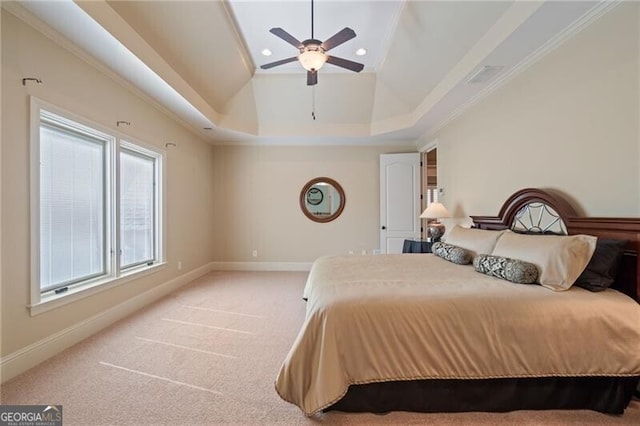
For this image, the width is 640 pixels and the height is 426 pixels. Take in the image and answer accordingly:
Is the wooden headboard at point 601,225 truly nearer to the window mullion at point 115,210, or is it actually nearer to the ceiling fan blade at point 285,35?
the ceiling fan blade at point 285,35

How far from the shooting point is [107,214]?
3.26 m

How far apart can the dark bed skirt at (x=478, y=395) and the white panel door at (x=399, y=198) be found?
4249 millimetres

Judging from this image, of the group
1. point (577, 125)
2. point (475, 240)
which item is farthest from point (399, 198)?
point (577, 125)

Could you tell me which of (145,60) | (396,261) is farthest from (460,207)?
(145,60)

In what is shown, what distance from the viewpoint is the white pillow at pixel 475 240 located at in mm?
2818

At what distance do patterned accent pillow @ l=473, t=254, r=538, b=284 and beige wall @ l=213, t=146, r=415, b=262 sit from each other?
12.7 ft

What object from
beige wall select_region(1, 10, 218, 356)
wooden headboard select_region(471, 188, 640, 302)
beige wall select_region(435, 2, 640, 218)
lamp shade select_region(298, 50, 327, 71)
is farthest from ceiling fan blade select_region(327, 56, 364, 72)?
beige wall select_region(1, 10, 218, 356)

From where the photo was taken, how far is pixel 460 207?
437cm

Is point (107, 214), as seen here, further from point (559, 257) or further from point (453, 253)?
point (559, 257)

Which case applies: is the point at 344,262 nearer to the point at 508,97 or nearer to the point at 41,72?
the point at 508,97

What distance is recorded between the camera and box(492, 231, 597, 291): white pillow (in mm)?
1938

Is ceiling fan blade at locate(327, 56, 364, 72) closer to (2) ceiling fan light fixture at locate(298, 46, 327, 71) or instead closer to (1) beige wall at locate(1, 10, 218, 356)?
(2) ceiling fan light fixture at locate(298, 46, 327, 71)

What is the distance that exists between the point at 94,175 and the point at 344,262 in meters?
2.80

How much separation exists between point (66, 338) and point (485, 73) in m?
4.86
